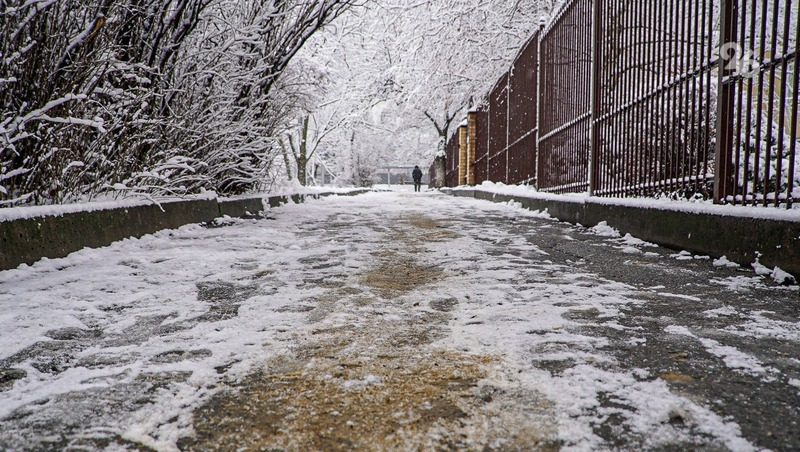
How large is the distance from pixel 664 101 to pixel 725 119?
928 millimetres

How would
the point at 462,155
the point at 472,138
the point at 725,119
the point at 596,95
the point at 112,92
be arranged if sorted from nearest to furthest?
the point at 725,119
the point at 112,92
the point at 596,95
the point at 472,138
the point at 462,155

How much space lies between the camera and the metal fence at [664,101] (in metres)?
3.25

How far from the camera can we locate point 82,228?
3.60 m

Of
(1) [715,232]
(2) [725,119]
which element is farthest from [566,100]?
(1) [715,232]

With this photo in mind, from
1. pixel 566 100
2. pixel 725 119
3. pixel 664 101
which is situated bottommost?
pixel 725 119

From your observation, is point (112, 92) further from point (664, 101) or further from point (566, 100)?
point (566, 100)

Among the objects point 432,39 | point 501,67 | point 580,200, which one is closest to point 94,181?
point 580,200

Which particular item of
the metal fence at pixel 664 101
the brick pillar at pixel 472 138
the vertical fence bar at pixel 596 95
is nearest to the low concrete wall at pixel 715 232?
the metal fence at pixel 664 101

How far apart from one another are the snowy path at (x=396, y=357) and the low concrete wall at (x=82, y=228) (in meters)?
0.11

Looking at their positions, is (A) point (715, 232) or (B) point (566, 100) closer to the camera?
(A) point (715, 232)

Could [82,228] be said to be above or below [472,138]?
below

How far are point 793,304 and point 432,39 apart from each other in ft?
40.8

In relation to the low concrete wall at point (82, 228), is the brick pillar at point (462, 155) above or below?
above

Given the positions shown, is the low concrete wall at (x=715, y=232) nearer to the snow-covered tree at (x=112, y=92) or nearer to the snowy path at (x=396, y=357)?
the snowy path at (x=396, y=357)
